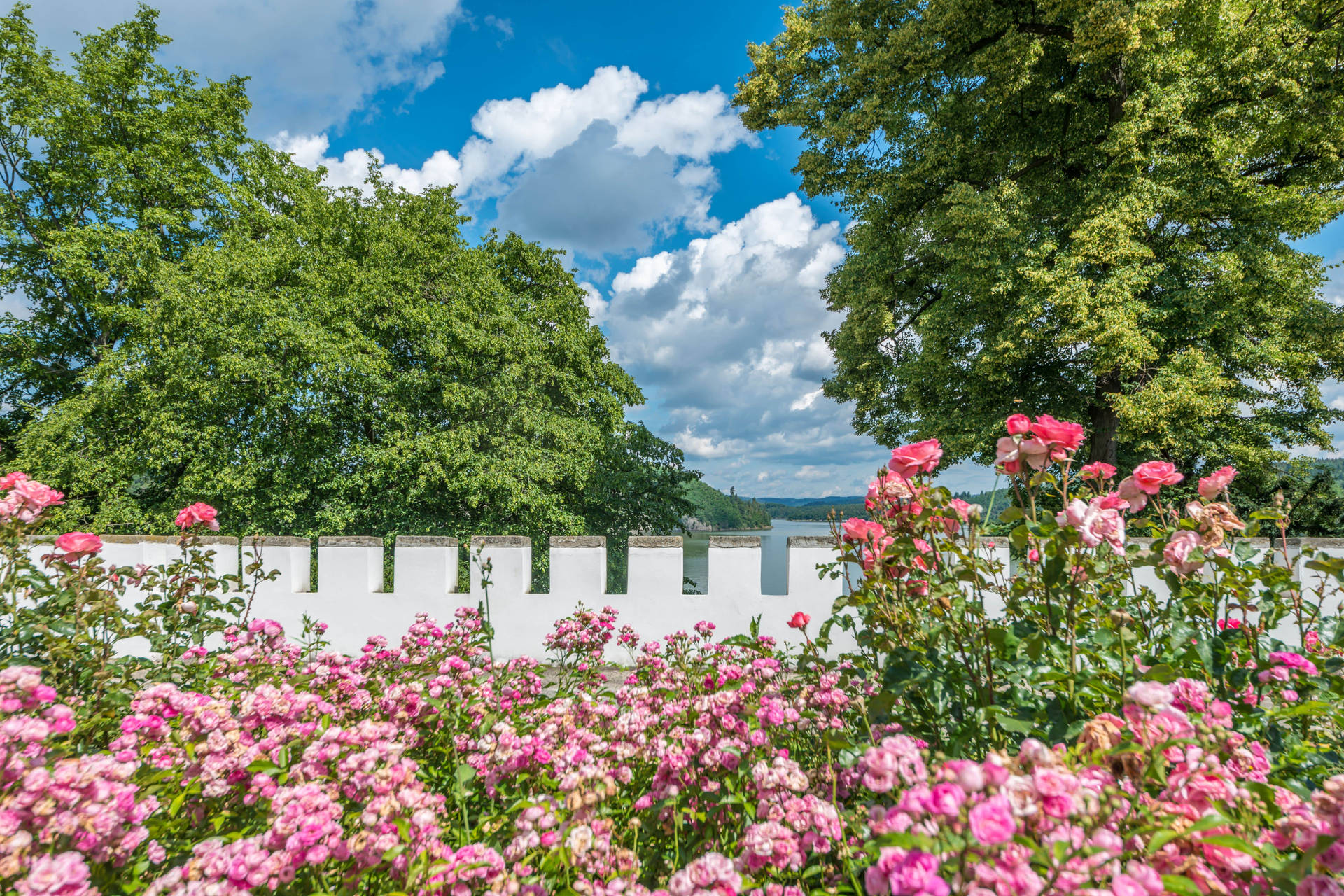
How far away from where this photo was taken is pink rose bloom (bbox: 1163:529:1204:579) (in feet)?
4.74

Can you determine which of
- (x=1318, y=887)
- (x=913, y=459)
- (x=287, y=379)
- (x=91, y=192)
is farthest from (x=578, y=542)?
(x=91, y=192)

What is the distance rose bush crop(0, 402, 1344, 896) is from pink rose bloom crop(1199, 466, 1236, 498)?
2 centimetres

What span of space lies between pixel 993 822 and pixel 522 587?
163 inches

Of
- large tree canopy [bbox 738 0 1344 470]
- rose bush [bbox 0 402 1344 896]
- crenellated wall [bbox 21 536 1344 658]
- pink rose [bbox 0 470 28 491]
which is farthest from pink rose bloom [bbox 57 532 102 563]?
large tree canopy [bbox 738 0 1344 470]

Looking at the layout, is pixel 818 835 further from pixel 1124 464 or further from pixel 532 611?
pixel 1124 464

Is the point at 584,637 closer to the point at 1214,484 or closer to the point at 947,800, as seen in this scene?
the point at 947,800

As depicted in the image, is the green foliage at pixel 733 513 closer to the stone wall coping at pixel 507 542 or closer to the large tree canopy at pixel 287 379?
the large tree canopy at pixel 287 379

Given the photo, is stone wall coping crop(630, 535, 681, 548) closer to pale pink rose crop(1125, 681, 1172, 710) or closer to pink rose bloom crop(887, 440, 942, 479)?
pink rose bloom crop(887, 440, 942, 479)

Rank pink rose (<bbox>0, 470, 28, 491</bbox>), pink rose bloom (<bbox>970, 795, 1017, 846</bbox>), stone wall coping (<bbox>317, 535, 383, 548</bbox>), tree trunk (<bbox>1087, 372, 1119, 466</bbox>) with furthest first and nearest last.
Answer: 1. tree trunk (<bbox>1087, 372, 1119, 466</bbox>)
2. stone wall coping (<bbox>317, 535, 383, 548</bbox>)
3. pink rose (<bbox>0, 470, 28, 491</bbox>)
4. pink rose bloom (<bbox>970, 795, 1017, 846</bbox>)

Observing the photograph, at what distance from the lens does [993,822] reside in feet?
2.01

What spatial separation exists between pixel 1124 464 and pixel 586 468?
9.17 meters

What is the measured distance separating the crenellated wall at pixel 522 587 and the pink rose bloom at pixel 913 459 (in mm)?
2773

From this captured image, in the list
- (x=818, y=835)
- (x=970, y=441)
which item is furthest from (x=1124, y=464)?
(x=818, y=835)

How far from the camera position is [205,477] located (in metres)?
8.84
